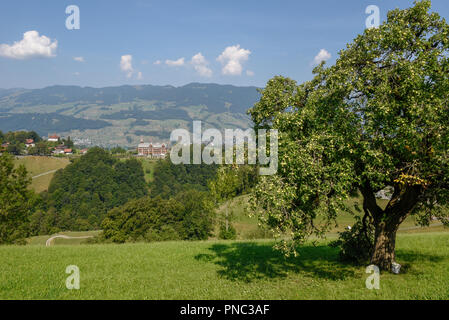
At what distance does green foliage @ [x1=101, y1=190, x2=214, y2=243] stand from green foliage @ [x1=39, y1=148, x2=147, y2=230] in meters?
52.7

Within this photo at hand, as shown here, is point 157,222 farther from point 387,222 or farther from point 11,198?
point 387,222

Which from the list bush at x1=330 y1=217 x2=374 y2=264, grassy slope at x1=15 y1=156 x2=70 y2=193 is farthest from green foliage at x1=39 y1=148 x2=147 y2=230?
bush at x1=330 y1=217 x2=374 y2=264

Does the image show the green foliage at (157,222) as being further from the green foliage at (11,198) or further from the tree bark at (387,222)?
the tree bark at (387,222)

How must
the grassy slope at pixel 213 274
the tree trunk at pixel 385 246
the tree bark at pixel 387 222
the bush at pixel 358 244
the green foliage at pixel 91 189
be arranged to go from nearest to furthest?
the grassy slope at pixel 213 274, the tree bark at pixel 387 222, the tree trunk at pixel 385 246, the bush at pixel 358 244, the green foliage at pixel 91 189

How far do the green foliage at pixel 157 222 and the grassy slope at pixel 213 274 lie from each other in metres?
52.5

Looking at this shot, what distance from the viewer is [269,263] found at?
1781 cm

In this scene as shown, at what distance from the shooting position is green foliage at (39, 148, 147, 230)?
5108 inches

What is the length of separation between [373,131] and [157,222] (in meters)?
81.6

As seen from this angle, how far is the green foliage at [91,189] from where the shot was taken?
426 ft

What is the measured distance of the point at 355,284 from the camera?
13.0 meters

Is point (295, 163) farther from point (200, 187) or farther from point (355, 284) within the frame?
point (200, 187)

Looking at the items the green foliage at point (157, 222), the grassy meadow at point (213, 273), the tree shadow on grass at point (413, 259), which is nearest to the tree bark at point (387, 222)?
the grassy meadow at point (213, 273)

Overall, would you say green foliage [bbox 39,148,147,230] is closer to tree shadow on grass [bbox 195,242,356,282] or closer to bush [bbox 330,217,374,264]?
tree shadow on grass [bbox 195,242,356,282]
